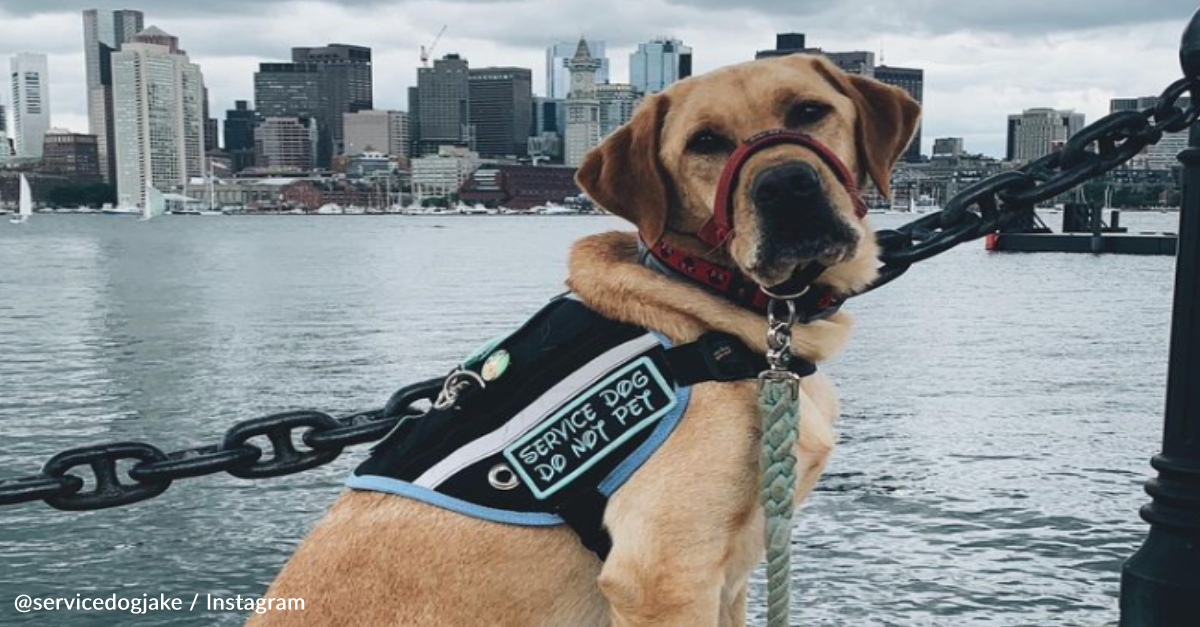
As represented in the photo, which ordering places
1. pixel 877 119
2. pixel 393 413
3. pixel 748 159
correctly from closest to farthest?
pixel 748 159 → pixel 877 119 → pixel 393 413

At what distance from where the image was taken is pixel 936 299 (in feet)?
128

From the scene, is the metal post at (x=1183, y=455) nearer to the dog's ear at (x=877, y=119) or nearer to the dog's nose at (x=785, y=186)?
the dog's ear at (x=877, y=119)

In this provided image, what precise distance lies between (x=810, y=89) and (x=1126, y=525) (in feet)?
27.9

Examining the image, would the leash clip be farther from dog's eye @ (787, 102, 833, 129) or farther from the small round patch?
the small round patch

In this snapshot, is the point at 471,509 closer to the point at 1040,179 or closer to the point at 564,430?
the point at 564,430

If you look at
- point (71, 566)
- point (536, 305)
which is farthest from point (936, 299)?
point (71, 566)

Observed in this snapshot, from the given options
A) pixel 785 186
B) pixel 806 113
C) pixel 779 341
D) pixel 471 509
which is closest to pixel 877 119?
pixel 806 113

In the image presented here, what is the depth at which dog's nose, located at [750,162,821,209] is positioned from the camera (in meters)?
2.92

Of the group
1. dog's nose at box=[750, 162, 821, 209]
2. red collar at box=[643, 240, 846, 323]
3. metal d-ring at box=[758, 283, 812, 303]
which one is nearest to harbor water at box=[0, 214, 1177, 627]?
red collar at box=[643, 240, 846, 323]

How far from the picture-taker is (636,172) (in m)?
3.32

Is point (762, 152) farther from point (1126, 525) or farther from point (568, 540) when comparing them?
point (1126, 525)

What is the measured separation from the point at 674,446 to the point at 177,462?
61.9 inches

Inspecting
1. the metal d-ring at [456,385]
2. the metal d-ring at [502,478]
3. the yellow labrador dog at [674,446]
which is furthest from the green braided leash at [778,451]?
the metal d-ring at [456,385]

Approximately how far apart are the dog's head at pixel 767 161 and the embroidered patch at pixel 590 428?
1.34 ft
